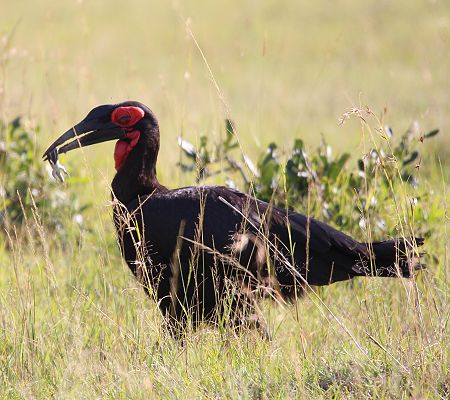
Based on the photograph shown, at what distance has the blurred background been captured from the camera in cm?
831

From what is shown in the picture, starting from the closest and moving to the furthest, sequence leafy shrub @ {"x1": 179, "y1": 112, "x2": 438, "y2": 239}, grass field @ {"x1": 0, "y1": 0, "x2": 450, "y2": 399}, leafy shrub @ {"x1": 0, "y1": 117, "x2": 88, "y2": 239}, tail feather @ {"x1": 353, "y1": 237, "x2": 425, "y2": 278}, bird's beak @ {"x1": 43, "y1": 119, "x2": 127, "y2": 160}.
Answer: grass field @ {"x1": 0, "y1": 0, "x2": 450, "y2": 399} < tail feather @ {"x1": 353, "y1": 237, "x2": 425, "y2": 278} < bird's beak @ {"x1": 43, "y1": 119, "x2": 127, "y2": 160} < leafy shrub @ {"x1": 179, "y1": 112, "x2": 438, "y2": 239} < leafy shrub @ {"x1": 0, "y1": 117, "x2": 88, "y2": 239}

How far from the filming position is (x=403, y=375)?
110 inches

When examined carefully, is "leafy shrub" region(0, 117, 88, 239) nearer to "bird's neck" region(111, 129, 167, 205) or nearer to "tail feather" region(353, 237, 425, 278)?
"bird's neck" region(111, 129, 167, 205)

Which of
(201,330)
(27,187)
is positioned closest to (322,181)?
(201,330)

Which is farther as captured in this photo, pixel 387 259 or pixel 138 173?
pixel 138 173

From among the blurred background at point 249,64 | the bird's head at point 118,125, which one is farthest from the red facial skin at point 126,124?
the blurred background at point 249,64

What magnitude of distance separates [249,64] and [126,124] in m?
8.45

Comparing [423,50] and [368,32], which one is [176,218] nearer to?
[423,50]

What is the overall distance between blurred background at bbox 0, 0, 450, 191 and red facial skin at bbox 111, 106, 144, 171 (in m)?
1.61

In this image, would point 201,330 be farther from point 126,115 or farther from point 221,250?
point 126,115

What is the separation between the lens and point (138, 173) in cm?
393

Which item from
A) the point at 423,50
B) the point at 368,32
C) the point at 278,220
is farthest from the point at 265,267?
the point at 368,32

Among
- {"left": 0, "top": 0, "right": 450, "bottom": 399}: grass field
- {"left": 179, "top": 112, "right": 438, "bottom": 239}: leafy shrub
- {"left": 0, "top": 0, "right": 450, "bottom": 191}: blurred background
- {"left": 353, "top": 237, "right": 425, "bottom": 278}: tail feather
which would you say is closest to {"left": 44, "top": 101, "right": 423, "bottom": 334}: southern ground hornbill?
{"left": 353, "top": 237, "right": 425, "bottom": 278}: tail feather

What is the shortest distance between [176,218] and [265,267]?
16.3 inches
